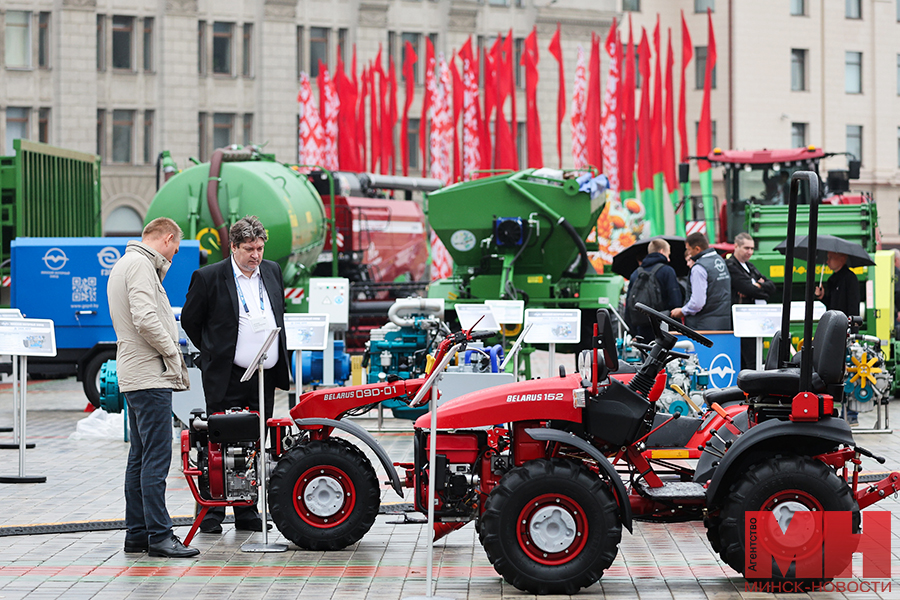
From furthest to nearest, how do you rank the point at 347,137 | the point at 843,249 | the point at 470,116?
the point at 347,137, the point at 470,116, the point at 843,249

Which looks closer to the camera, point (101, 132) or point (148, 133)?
point (101, 132)

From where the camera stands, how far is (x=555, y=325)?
12.0 metres

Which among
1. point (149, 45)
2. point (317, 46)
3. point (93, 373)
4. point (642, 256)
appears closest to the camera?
point (93, 373)

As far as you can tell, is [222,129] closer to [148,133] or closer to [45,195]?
[148,133]

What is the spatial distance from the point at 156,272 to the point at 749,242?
8095mm

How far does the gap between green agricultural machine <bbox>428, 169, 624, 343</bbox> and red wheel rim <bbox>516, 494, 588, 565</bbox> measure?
927cm

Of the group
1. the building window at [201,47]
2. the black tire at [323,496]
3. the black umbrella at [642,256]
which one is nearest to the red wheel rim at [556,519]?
the black tire at [323,496]

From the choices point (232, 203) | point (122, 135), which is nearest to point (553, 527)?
point (232, 203)

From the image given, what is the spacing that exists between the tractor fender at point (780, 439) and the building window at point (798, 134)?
2048 inches

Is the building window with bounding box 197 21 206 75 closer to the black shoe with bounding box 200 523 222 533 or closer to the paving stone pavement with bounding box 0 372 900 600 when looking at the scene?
the paving stone pavement with bounding box 0 372 900 600

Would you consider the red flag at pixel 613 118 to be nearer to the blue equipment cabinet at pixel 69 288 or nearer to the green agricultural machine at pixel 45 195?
the green agricultural machine at pixel 45 195

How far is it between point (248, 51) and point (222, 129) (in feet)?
11.0

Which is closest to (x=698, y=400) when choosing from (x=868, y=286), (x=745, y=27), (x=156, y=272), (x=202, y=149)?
(x=868, y=286)

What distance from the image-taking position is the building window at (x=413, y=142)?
5141 centimetres
